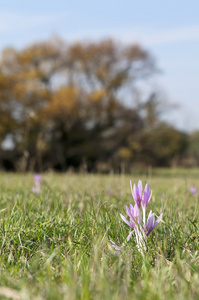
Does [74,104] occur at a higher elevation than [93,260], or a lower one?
higher

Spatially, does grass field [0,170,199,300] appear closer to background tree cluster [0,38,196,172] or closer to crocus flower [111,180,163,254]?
crocus flower [111,180,163,254]

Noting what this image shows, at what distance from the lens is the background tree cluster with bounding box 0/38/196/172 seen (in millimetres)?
25844

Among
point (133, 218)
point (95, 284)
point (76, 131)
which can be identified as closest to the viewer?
point (95, 284)

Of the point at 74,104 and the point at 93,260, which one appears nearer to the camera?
the point at 93,260

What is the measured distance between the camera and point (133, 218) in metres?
2.01

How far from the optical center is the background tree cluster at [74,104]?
2584 cm

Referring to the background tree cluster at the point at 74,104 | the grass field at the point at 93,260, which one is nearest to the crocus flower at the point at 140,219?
the grass field at the point at 93,260

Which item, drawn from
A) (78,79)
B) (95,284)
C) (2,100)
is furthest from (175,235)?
(78,79)

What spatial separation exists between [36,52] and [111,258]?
29.6 m

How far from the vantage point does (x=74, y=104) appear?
86.2 feet

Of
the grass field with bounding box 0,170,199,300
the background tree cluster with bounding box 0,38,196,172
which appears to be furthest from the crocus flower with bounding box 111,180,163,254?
the background tree cluster with bounding box 0,38,196,172

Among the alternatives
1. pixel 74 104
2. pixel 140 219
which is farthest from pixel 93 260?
pixel 74 104

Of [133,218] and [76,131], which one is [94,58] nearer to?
[76,131]

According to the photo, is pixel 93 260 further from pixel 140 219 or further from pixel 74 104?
pixel 74 104
